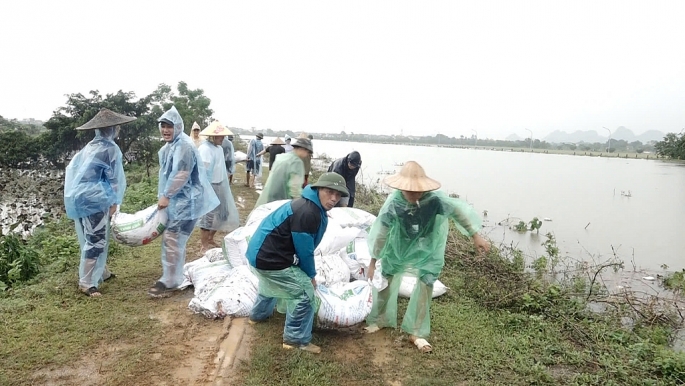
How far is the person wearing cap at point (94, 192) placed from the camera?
11.8 ft

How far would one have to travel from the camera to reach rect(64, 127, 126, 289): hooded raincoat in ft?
11.7

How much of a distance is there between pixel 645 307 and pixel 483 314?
1.78m

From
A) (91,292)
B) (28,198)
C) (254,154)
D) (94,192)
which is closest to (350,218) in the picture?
(94,192)

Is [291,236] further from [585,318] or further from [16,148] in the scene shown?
[16,148]

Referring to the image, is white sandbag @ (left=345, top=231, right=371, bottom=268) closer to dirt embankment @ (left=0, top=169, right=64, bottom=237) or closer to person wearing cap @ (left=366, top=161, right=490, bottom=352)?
person wearing cap @ (left=366, top=161, right=490, bottom=352)

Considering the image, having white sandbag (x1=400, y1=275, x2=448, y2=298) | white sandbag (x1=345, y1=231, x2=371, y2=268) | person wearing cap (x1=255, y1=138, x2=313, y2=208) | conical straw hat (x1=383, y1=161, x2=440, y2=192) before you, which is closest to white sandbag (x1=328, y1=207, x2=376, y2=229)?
white sandbag (x1=345, y1=231, x2=371, y2=268)

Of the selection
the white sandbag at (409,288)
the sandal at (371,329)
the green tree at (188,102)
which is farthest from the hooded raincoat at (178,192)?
the green tree at (188,102)

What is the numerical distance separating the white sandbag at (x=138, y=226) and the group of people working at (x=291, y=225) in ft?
0.27

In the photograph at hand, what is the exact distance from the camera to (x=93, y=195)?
359 cm

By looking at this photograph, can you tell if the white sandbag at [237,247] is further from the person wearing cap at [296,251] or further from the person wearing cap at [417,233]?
the person wearing cap at [417,233]

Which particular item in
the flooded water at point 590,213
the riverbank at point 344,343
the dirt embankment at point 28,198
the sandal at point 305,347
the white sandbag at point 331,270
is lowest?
the dirt embankment at point 28,198

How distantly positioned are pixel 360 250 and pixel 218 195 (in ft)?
6.65

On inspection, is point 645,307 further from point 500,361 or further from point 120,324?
point 120,324

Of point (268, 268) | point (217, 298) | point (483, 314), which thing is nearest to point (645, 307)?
point (483, 314)
